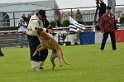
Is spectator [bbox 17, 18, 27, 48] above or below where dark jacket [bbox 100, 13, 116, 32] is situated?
below

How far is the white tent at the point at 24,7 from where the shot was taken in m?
34.5

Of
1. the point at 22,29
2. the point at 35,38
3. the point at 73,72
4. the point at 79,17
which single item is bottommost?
the point at 22,29

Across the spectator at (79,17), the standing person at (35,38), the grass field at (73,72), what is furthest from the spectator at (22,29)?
the standing person at (35,38)

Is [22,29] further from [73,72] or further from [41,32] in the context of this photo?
[73,72]

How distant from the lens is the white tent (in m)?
34.5

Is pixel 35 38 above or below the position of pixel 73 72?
above

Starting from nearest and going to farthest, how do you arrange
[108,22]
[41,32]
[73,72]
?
[73,72] → [41,32] → [108,22]

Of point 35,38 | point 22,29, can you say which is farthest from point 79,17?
point 35,38

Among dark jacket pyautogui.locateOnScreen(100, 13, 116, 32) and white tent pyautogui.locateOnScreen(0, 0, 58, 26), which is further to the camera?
white tent pyautogui.locateOnScreen(0, 0, 58, 26)

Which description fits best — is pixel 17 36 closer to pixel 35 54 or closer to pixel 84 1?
pixel 84 1

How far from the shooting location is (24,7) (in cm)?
3594

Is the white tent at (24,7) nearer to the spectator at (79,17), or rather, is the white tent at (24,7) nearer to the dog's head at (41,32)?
the spectator at (79,17)

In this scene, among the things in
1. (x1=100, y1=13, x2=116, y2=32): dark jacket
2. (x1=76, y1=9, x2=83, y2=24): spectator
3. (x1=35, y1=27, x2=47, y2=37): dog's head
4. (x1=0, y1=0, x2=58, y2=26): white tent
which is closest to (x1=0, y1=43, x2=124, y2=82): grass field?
(x1=35, y1=27, x2=47, y2=37): dog's head

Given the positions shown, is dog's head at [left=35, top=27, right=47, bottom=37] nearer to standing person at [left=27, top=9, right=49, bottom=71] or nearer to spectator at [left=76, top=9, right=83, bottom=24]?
standing person at [left=27, top=9, right=49, bottom=71]
